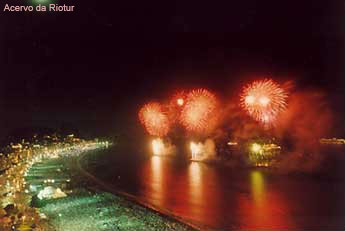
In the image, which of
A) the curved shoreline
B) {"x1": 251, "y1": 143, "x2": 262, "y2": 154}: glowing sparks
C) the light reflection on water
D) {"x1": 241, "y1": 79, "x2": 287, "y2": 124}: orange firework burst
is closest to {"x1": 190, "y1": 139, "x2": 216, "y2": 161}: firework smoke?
{"x1": 251, "y1": 143, "x2": 262, "y2": 154}: glowing sparks

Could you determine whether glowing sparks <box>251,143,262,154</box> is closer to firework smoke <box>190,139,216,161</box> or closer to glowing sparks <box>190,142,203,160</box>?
firework smoke <box>190,139,216,161</box>

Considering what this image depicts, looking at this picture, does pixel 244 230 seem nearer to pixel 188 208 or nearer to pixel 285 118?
pixel 188 208

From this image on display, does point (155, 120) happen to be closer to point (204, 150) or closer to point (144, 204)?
point (204, 150)

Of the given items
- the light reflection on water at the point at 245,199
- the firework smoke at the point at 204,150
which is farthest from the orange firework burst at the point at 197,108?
the light reflection on water at the point at 245,199

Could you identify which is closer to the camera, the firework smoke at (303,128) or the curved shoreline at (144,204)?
the curved shoreline at (144,204)

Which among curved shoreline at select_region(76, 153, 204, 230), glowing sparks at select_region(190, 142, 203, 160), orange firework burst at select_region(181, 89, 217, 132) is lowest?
curved shoreline at select_region(76, 153, 204, 230)

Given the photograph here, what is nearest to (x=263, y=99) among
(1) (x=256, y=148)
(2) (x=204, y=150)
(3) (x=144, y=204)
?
(1) (x=256, y=148)

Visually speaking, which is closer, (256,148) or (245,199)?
(245,199)

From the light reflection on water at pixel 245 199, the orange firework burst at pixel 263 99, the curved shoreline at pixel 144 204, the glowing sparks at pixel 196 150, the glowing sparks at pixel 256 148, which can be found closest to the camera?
the curved shoreline at pixel 144 204

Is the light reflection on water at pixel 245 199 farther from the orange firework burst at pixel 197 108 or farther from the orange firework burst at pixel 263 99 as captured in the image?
the orange firework burst at pixel 197 108

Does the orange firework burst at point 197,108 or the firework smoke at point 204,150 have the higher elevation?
the orange firework burst at point 197,108

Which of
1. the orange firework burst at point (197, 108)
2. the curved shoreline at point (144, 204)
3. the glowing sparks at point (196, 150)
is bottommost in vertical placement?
the curved shoreline at point (144, 204)
